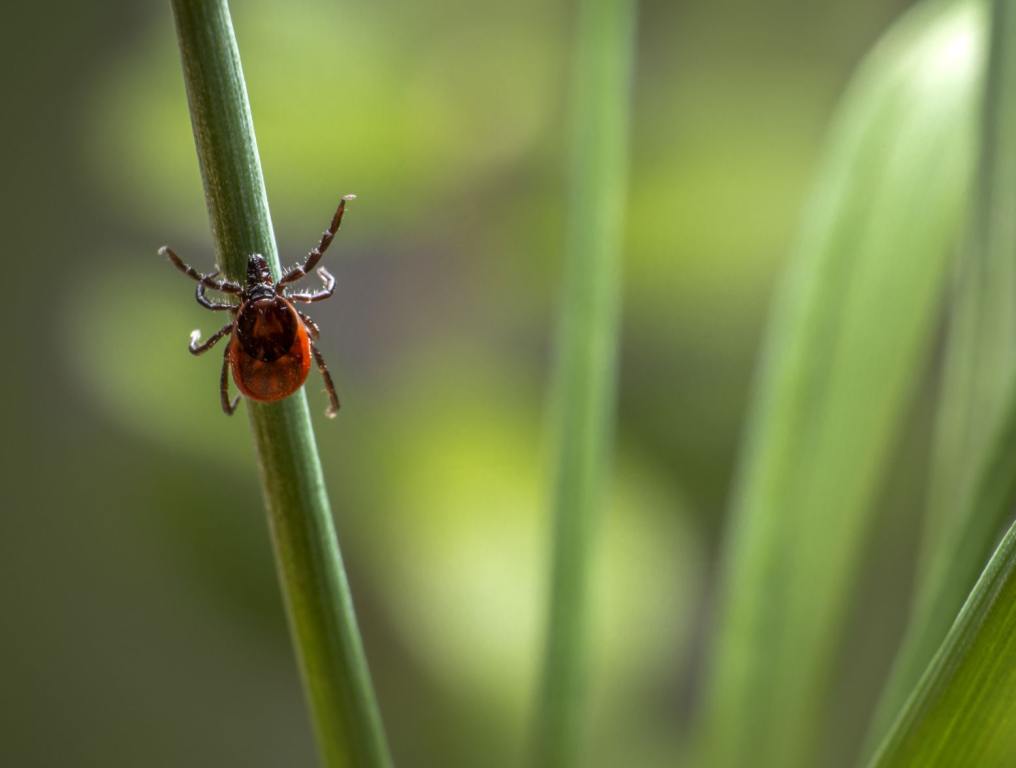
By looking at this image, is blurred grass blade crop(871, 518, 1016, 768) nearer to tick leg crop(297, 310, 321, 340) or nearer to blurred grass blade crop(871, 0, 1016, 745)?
blurred grass blade crop(871, 0, 1016, 745)

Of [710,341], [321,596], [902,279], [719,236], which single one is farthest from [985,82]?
[710,341]

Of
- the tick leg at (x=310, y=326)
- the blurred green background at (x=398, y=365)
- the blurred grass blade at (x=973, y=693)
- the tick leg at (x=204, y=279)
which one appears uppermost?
the blurred green background at (x=398, y=365)

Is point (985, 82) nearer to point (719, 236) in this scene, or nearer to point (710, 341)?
point (719, 236)

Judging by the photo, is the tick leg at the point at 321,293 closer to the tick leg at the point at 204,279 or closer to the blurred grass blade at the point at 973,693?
the tick leg at the point at 204,279

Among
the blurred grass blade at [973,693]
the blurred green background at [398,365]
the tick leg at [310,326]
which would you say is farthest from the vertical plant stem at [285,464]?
the blurred green background at [398,365]

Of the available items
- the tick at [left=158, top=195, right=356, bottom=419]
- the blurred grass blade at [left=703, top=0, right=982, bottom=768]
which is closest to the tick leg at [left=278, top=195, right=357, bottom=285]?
the tick at [left=158, top=195, right=356, bottom=419]

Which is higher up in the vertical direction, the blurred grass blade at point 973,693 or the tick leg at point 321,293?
the tick leg at point 321,293

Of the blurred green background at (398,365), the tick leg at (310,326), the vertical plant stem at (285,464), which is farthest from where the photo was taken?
the blurred green background at (398,365)
